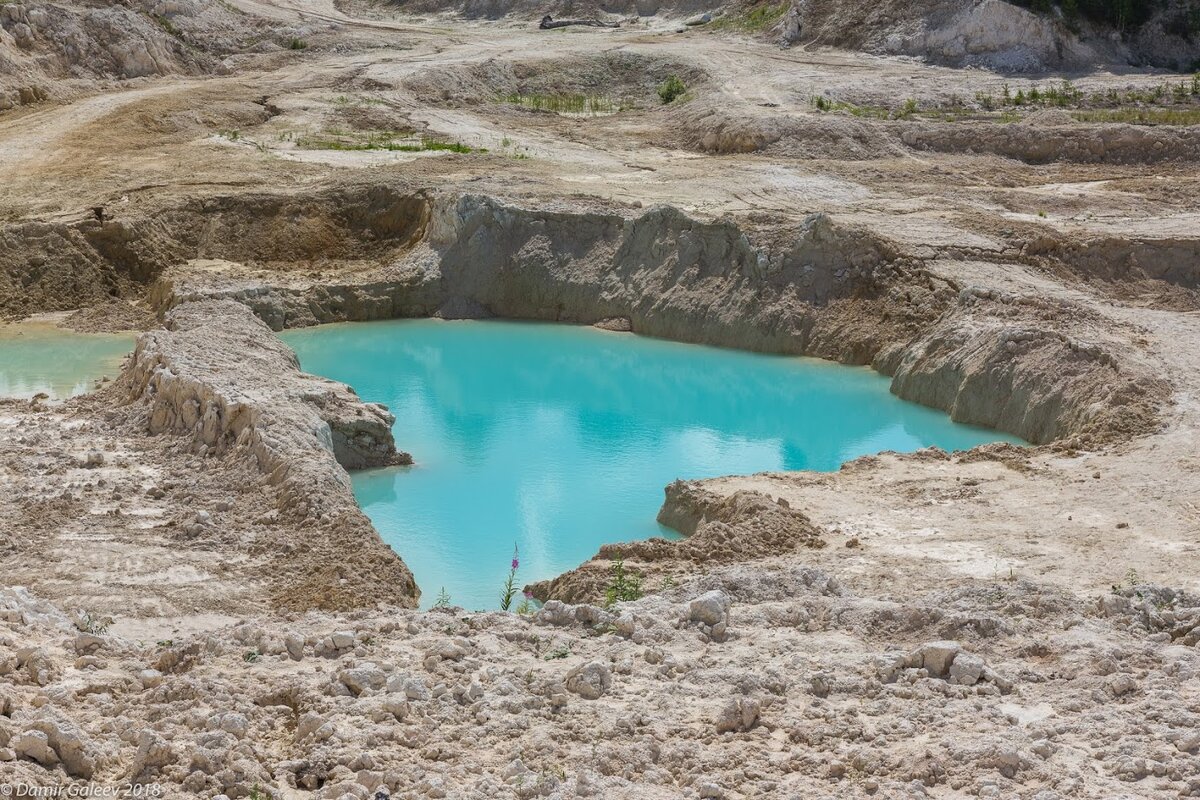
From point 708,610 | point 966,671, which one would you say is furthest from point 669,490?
point 966,671

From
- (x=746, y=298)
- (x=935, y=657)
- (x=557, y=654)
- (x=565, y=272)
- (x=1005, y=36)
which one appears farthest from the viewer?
(x=1005, y=36)

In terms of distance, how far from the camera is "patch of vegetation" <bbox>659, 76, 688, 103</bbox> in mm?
40406

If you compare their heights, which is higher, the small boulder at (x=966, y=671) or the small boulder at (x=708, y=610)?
the small boulder at (x=966, y=671)

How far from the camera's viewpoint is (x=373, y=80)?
39.8 meters

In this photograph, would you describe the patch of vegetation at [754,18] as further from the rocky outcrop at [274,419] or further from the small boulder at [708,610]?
the small boulder at [708,610]

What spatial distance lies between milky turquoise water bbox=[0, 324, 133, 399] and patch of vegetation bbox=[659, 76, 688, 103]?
20.2 meters

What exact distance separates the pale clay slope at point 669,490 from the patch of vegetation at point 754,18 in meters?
5.53

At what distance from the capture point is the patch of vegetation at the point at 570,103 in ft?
131

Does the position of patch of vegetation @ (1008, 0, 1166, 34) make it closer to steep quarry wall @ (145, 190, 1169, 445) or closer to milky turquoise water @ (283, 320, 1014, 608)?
steep quarry wall @ (145, 190, 1169, 445)

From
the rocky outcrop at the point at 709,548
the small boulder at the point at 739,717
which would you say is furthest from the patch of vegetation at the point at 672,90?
the small boulder at the point at 739,717

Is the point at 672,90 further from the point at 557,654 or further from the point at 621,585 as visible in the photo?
the point at 557,654

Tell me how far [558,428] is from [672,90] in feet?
72.4

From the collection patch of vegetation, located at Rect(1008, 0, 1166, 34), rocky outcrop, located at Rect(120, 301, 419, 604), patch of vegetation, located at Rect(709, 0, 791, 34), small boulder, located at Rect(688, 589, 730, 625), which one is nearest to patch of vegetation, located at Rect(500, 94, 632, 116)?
patch of vegetation, located at Rect(709, 0, 791, 34)

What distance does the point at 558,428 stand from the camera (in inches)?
822
